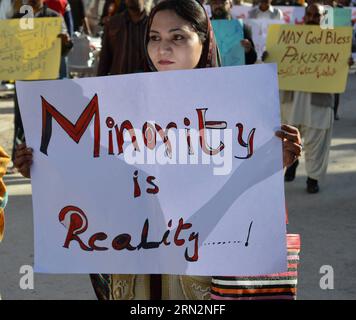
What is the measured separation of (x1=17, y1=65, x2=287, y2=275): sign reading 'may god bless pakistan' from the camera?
8.48 ft

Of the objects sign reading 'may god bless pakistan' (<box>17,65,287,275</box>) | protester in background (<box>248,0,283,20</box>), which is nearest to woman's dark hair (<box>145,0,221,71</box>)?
sign reading 'may god bless pakistan' (<box>17,65,287,275</box>)

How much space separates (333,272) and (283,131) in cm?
290

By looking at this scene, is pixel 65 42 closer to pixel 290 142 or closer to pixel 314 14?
pixel 314 14

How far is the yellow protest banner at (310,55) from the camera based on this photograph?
7.42 metres

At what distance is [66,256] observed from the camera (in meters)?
2.63

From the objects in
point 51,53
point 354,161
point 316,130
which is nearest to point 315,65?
point 316,130

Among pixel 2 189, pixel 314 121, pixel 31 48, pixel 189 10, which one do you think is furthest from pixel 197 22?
pixel 31 48

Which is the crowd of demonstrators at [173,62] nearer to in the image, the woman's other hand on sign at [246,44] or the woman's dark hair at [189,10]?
the woman's dark hair at [189,10]

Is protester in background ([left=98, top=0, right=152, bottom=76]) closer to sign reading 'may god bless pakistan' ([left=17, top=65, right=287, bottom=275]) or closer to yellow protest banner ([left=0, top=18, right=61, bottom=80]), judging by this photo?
Result: yellow protest banner ([left=0, top=18, right=61, bottom=80])

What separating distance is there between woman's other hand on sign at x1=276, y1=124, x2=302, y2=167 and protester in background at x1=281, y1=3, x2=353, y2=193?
478cm

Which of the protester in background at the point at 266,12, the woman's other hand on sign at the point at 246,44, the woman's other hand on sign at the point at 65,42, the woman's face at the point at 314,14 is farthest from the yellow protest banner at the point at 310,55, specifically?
the protester in background at the point at 266,12

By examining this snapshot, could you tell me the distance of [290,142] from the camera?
2643 millimetres

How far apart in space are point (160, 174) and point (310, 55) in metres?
5.09

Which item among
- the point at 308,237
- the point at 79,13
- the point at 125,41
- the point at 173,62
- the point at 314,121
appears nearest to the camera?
the point at 173,62
